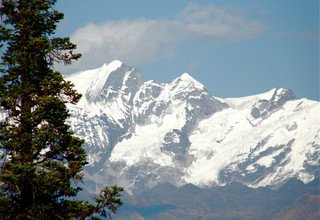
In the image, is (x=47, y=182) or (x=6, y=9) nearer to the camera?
(x=47, y=182)

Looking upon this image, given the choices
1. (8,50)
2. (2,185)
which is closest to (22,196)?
(2,185)

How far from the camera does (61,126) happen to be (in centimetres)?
3822

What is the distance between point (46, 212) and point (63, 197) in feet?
5.41

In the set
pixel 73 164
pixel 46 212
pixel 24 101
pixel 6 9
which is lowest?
pixel 46 212

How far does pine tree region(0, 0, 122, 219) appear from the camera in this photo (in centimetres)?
3753

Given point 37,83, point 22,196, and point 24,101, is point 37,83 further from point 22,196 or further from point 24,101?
point 22,196

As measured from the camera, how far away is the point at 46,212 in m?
37.7

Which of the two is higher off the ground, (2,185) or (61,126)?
(61,126)

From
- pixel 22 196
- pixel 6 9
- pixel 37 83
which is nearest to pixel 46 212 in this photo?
pixel 22 196

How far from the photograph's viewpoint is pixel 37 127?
3822 cm

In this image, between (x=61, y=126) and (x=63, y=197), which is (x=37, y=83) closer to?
(x=61, y=126)

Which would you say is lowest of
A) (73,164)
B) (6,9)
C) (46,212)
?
(46,212)

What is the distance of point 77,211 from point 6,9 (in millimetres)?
10998

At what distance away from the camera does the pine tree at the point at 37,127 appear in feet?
123
